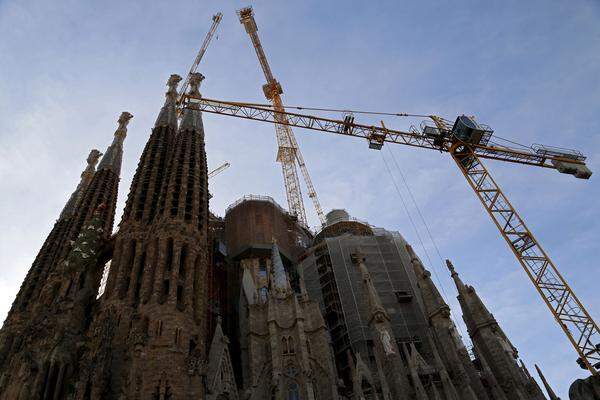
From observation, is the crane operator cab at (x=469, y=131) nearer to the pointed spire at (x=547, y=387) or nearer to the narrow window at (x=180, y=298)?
the pointed spire at (x=547, y=387)

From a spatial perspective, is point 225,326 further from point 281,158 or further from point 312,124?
point 281,158

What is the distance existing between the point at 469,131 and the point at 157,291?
29689 mm

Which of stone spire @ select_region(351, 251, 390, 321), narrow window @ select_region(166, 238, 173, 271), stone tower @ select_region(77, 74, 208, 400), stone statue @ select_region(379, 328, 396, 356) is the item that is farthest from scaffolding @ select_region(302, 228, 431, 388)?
narrow window @ select_region(166, 238, 173, 271)

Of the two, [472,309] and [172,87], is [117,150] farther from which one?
[472,309]

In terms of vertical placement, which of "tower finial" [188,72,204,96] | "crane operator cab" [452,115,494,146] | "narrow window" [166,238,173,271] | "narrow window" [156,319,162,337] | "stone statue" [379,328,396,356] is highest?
"tower finial" [188,72,204,96]

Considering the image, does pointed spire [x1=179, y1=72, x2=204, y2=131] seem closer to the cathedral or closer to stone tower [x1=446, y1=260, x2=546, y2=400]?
the cathedral

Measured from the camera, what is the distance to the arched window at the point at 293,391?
29.2 metres

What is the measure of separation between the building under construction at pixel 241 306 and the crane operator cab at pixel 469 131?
132 mm

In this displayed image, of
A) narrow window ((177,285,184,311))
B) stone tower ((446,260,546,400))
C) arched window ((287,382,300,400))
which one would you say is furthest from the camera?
narrow window ((177,285,184,311))

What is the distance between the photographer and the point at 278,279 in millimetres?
38312

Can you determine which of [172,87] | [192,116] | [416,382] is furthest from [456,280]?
[172,87]

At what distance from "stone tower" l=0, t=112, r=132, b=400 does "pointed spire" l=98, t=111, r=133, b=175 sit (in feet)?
0.43

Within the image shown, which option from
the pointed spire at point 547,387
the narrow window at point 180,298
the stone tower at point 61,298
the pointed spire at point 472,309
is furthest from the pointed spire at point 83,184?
the pointed spire at point 547,387

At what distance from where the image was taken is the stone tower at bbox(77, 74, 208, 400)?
26.0 meters
